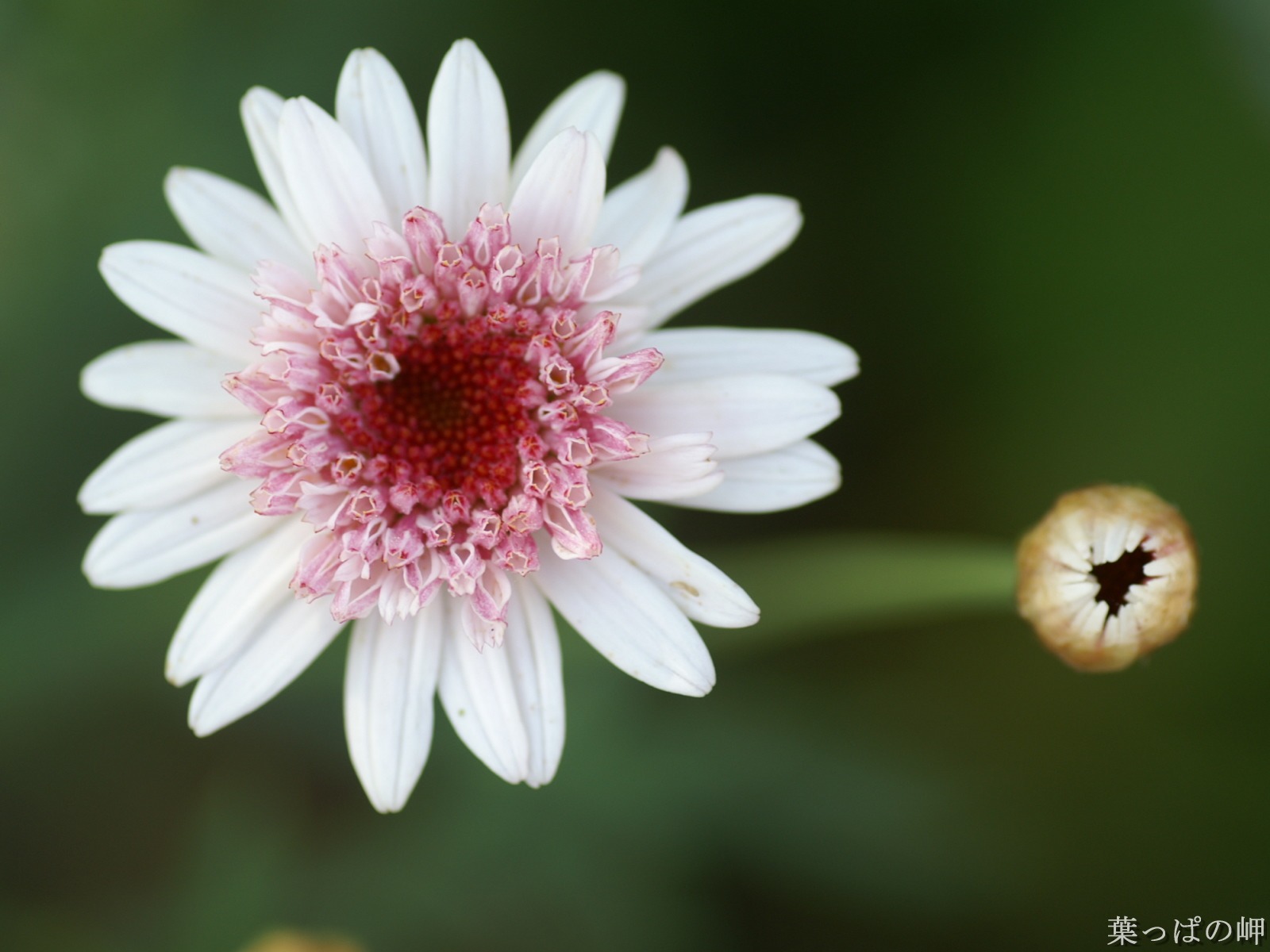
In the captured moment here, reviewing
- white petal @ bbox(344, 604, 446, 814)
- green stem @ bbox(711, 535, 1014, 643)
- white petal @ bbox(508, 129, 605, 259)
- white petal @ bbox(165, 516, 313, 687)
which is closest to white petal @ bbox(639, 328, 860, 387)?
white petal @ bbox(508, 129, 605, 259)

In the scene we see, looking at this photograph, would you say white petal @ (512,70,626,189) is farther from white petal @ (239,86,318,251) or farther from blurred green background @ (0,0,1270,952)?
blurred green background @ (0,0,1270,952)

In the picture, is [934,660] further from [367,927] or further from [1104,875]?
[367,927]

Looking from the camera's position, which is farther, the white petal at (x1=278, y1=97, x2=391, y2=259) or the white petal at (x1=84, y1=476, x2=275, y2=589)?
the white petal at (x1=84, y1=476, x2=275, y2=589)

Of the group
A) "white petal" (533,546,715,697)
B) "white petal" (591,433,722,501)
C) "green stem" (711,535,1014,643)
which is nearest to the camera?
"white petal" (591,433,722,501)

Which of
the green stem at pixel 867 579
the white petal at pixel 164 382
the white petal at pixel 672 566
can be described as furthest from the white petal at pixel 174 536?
the green stem at pixel 867 579

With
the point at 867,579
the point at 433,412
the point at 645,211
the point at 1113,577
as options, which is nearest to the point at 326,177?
the point at 433,412

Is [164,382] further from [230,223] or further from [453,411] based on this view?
[453,411]

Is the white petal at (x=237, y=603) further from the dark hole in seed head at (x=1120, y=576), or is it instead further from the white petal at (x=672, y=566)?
the dark hole in seed head at (x=1120, y=576)

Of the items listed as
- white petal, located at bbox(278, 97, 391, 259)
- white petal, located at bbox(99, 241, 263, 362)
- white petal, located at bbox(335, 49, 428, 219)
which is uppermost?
white petal, located at bbox(335, 49, 428, 219)
